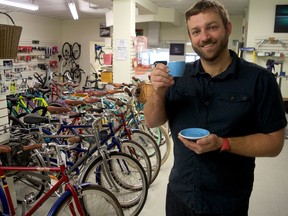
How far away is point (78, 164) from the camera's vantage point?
7.14 feet

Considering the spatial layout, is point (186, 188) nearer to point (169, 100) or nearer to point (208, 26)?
point (169, 100)

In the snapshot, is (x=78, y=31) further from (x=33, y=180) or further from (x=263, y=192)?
(x=263, y=192)

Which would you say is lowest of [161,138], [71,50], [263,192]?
[263,192]

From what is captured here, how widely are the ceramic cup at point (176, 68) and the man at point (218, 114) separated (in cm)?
3

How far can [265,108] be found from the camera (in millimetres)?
1011

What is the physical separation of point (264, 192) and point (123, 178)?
1683 millimetres

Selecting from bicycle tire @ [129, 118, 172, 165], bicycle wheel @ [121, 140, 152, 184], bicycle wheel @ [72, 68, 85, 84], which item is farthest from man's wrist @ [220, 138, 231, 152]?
bicycle wheel @ [72, 68, 85, 84]

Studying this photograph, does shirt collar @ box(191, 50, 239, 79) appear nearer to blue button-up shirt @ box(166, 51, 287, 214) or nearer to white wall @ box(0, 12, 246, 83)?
blue button-up shirt @ box(166, 51, 287, 214)

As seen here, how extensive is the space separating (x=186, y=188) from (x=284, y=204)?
2240mm

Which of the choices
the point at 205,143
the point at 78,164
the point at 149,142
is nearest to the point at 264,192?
the point at 149,142

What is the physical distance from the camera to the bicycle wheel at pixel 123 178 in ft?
7.63

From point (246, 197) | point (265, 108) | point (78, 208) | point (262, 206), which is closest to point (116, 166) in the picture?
point (78, 208)

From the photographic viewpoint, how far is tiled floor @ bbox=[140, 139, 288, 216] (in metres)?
2.69

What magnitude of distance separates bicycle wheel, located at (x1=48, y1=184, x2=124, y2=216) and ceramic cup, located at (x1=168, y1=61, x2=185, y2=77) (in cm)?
107
